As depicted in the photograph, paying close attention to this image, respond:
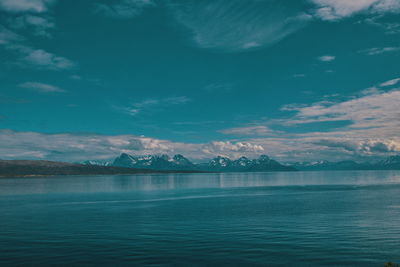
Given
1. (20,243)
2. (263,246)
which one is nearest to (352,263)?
(263,246)

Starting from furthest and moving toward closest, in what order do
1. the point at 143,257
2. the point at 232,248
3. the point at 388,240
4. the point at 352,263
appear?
the point at 388,240, the point at 232,248, the point at 143,257, the point at 352,263

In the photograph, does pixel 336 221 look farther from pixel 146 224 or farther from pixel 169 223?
pixel 146 224

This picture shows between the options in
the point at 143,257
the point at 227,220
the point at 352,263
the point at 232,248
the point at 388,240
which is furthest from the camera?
the point at 227,220

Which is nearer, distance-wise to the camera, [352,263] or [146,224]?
[352,263]

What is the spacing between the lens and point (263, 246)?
40.8m

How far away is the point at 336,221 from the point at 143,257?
39.6 metres

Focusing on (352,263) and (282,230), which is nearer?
(352,263)

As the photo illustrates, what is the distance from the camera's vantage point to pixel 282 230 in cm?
5112

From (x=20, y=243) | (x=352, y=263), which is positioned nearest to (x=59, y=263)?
(x=20, y=243)

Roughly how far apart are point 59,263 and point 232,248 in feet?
66.7

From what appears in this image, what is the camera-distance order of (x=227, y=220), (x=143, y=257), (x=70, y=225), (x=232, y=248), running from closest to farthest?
(x=143, y=257) → (x=232, y=248) → (x=70, y=225) → (x=227, y=220)

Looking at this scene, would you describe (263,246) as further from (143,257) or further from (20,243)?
(20,243)

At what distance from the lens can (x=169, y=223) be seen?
59.8 metres

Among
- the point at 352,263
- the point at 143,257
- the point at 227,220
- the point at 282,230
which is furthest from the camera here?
the point at 227,220
